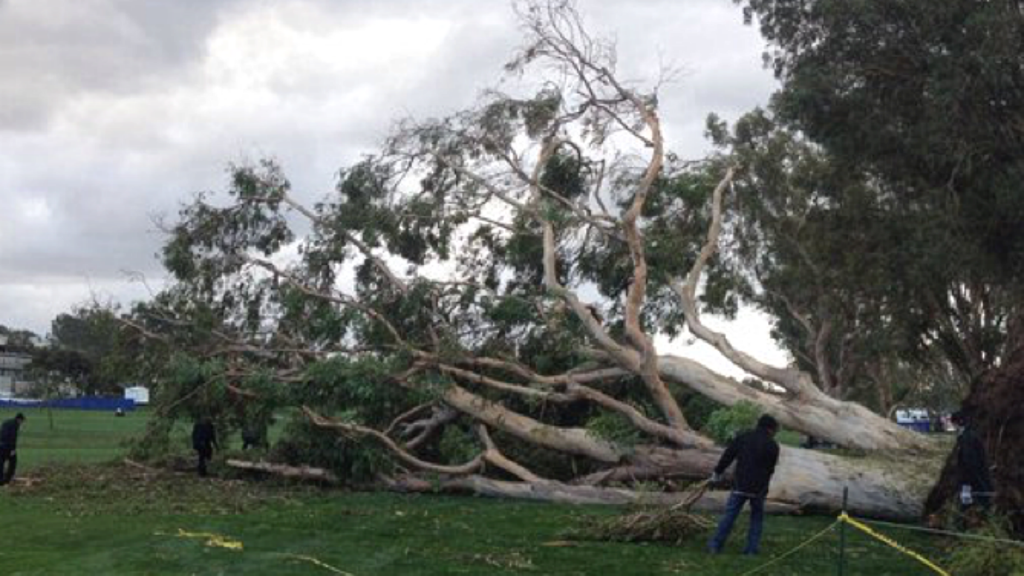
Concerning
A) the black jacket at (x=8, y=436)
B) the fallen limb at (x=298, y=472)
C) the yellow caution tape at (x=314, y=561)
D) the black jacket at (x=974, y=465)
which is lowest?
the yellow caution tape at (x=314, y=561)

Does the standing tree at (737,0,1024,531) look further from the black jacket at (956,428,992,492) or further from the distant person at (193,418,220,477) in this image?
the distant person at (193,418,220,477)

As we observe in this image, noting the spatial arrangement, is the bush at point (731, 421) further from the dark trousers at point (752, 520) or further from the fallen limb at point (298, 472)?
the fallen limb at point (298, 472)

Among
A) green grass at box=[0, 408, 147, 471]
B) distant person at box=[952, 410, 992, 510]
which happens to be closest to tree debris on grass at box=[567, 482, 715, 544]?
distant person at box=[952, 410, 992, 510]

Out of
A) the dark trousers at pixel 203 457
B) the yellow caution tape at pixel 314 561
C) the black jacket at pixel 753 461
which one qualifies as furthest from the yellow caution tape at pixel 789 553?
the dark trousers at pixel 203 457

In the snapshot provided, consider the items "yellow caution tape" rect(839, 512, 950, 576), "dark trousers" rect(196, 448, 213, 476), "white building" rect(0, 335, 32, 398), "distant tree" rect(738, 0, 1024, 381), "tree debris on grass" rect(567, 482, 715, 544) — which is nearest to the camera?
"yellow caution tape" rect(839, 512, 950, 576)

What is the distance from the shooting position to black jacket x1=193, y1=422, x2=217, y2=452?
17812mm

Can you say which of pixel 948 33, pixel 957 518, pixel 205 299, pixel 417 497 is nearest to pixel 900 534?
pixel 957 518

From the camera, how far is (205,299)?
19.7m

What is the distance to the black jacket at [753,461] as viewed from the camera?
10852 mm

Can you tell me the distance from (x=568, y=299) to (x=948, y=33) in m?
8.38

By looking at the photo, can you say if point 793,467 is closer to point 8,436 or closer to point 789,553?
point 789,553

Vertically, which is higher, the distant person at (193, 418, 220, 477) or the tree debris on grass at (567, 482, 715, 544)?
the distant person at (193, 418, 220, 477)

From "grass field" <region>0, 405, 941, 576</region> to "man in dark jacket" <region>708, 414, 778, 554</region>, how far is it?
0.23 m

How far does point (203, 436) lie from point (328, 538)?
7.03m
